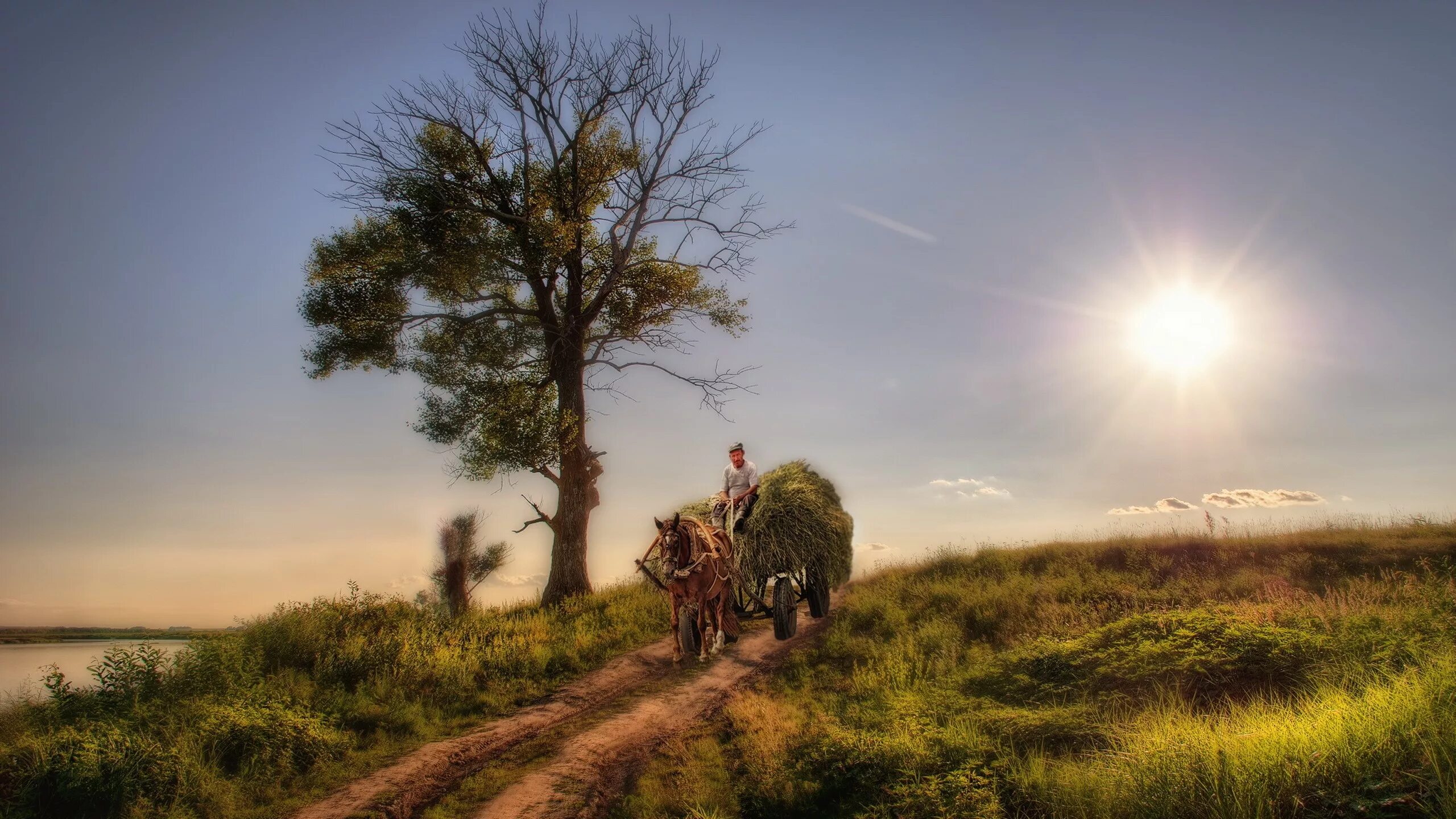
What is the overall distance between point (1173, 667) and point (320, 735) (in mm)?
11151

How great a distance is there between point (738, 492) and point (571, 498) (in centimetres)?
701

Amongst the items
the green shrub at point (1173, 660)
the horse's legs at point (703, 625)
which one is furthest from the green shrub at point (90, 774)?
the green shrub at point (1173, 660)

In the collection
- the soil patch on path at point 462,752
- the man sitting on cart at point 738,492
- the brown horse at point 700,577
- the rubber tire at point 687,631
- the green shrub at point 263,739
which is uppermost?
the man sitting on cart at point 738,492

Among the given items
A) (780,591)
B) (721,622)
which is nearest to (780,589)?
(780,591)

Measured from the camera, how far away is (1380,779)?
14.9ft

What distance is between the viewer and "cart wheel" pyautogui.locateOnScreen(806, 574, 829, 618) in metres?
13.5

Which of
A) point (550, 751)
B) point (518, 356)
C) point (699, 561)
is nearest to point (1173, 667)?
point (699, 561)

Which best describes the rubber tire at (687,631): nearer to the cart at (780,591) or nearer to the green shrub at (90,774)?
the cart at (780,591)

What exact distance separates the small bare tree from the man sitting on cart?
11672 millimetres

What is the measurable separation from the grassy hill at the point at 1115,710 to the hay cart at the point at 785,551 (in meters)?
1.17

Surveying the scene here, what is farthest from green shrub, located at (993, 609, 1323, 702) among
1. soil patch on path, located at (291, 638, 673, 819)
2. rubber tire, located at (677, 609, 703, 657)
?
soil patch on path, located at (291, 638, 673, 819)

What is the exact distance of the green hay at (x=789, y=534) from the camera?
41.5ft

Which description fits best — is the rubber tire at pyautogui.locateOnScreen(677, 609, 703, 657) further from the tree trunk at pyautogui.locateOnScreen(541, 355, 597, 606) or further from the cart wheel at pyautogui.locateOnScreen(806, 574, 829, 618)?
the tree trunk at pyautogui.locateOnScreen(541, 355, 597, 606)

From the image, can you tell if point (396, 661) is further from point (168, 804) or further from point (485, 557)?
point (485, 557)
